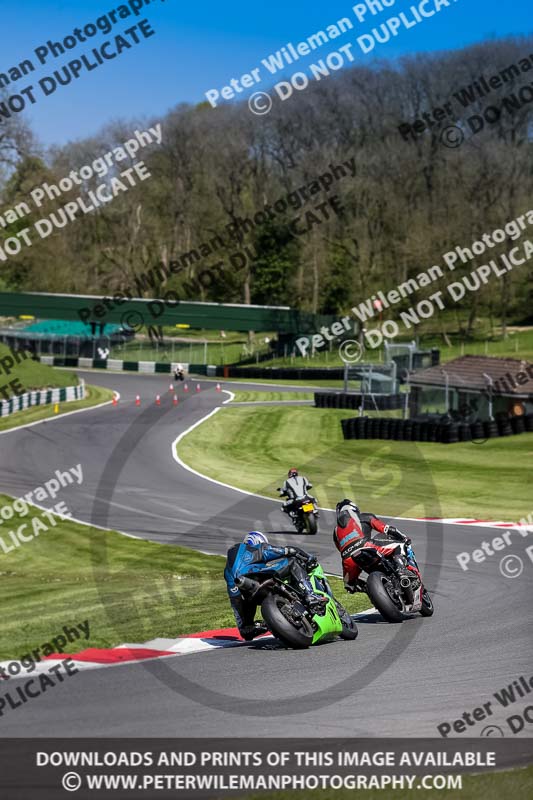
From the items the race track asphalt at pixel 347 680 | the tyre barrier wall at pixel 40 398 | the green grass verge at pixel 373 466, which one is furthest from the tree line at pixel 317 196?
the race track asphalt at pixel 347 680

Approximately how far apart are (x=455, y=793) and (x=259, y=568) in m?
4.30

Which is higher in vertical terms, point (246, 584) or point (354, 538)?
point (246, 584)

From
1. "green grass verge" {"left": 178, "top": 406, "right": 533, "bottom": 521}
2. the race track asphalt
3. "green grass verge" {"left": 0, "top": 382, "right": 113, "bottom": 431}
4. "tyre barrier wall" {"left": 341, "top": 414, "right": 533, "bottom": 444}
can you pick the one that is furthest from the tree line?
the race track asphalt

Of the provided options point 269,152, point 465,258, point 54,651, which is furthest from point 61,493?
point 269,152

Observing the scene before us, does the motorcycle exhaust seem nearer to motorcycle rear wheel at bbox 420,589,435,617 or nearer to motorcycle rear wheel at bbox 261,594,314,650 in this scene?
motorcycle rear wheel at bbox 261,594,314,650

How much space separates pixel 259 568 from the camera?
11.4m

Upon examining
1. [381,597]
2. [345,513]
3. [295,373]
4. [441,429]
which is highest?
[345,513]

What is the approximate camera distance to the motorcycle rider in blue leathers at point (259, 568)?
1139 centimetres

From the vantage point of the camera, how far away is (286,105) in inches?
4264

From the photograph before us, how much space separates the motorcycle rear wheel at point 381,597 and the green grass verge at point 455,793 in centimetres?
507

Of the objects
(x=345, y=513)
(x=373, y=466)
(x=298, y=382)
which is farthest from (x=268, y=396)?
(x=345, y=513)

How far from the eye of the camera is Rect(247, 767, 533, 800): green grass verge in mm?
7301

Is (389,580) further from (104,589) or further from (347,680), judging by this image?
(104,589)

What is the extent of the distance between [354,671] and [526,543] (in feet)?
36.6
